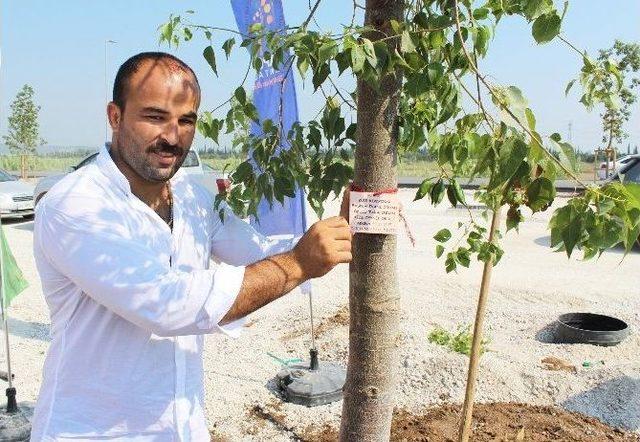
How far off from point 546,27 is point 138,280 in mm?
1201

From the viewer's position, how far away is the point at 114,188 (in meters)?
1.73

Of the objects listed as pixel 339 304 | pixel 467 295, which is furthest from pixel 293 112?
pixel 467 295

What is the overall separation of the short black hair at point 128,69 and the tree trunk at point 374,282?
0.60 metres

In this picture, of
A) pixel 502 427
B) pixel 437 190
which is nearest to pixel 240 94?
pixel 437 190

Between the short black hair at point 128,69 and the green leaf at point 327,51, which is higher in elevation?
the green leaf at point 327,51

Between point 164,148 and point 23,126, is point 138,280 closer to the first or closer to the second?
point 164,148

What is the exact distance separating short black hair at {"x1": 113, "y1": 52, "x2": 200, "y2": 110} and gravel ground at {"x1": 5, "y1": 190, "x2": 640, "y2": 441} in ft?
5.98

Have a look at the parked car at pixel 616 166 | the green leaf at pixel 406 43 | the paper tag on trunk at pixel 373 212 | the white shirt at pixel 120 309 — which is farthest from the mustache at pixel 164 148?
the parked car at pixel 616 166

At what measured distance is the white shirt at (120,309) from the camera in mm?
1482

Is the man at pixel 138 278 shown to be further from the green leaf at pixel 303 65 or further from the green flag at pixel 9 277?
the green flag at pixel 9 277

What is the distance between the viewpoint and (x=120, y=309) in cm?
150

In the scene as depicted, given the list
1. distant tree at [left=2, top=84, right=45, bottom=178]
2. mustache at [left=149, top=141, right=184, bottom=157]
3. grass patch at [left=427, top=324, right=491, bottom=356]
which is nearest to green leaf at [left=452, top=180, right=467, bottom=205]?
mustache at [left=149, top=141, right=184, bottom=157]

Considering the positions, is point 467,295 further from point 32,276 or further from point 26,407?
point 32,276

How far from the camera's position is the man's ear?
1.76 metres
